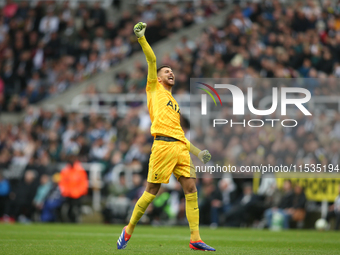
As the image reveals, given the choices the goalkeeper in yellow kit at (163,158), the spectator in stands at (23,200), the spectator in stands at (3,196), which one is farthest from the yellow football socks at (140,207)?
the spectator in stands at (3,196)

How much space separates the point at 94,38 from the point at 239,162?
1172 cm

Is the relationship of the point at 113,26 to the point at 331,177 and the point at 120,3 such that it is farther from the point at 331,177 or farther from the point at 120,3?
the point at 331,177

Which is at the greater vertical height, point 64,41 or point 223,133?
point 64,41

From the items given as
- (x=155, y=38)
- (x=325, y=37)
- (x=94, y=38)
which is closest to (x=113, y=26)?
(x=94, y=38)

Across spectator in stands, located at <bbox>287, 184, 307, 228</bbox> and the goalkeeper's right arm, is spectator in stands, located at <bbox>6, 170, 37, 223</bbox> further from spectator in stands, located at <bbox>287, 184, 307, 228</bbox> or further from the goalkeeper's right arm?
the goalkeeper's right arm

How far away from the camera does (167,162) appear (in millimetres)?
8164

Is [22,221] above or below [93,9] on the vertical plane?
below

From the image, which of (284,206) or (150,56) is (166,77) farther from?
(284,206)

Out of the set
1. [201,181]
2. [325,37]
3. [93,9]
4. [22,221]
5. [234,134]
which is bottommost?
[22,221]

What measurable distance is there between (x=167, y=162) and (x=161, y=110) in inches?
30.2

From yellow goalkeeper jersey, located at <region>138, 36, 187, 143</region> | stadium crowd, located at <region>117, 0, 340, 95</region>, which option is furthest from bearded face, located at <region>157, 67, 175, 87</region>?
stadium crowd, located at <region>117, 0, 340, 95</region>

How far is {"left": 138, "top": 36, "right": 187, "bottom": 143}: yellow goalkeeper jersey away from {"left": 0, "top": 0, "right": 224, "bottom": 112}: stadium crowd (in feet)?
50.7

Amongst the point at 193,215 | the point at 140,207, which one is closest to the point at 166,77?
the point at 140,207

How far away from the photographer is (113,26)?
2553 centimetres
